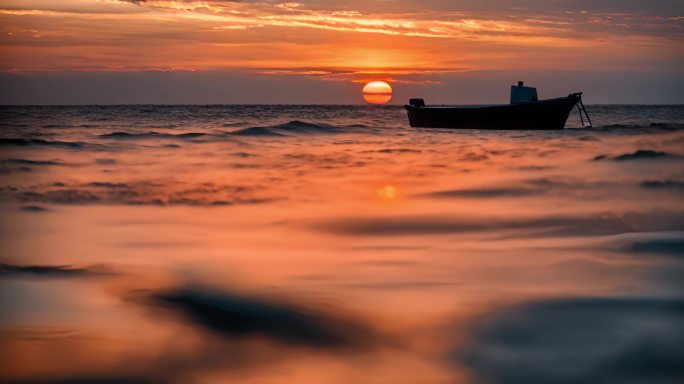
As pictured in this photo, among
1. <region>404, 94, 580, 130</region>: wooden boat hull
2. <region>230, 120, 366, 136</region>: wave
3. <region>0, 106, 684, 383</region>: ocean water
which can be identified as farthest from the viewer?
<region>230, 120, 366, 136</region>: wave

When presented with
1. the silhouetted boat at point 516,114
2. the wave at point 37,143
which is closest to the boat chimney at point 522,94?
the silhouetted boat at point 516,114

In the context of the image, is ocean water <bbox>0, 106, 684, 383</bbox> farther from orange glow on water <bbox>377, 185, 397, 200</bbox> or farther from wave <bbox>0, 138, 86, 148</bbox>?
wave <bbox>0, 138, 86, 148</bbox>

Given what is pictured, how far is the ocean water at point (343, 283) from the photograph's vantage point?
496 cm

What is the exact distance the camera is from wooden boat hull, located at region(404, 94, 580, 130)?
37844mm

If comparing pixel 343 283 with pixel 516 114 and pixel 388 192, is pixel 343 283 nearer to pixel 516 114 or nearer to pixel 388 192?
pixel 388 192

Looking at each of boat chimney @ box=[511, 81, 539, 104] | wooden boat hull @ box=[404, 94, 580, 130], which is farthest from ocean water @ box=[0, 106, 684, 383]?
boat chimney @ box=[511, 81, 539, 104]

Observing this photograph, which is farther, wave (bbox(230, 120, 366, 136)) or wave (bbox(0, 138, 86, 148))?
wave (bbox(230, 120, 366, 136))

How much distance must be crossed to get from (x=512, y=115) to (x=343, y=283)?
33.5m

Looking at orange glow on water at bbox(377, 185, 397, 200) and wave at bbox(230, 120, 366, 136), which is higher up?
orange glow on water at bbox(377, 185, 397, 200)

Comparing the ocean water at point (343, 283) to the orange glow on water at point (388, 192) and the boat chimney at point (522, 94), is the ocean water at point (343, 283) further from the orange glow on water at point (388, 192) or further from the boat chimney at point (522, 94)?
the boat chimney at point (522, 94)

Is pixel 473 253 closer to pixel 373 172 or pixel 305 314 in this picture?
pixel 305 314

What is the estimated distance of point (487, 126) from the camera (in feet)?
138

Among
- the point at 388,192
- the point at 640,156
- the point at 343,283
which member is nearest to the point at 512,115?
the point at 640,156

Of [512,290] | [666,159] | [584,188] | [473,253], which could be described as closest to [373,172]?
[584,188]
